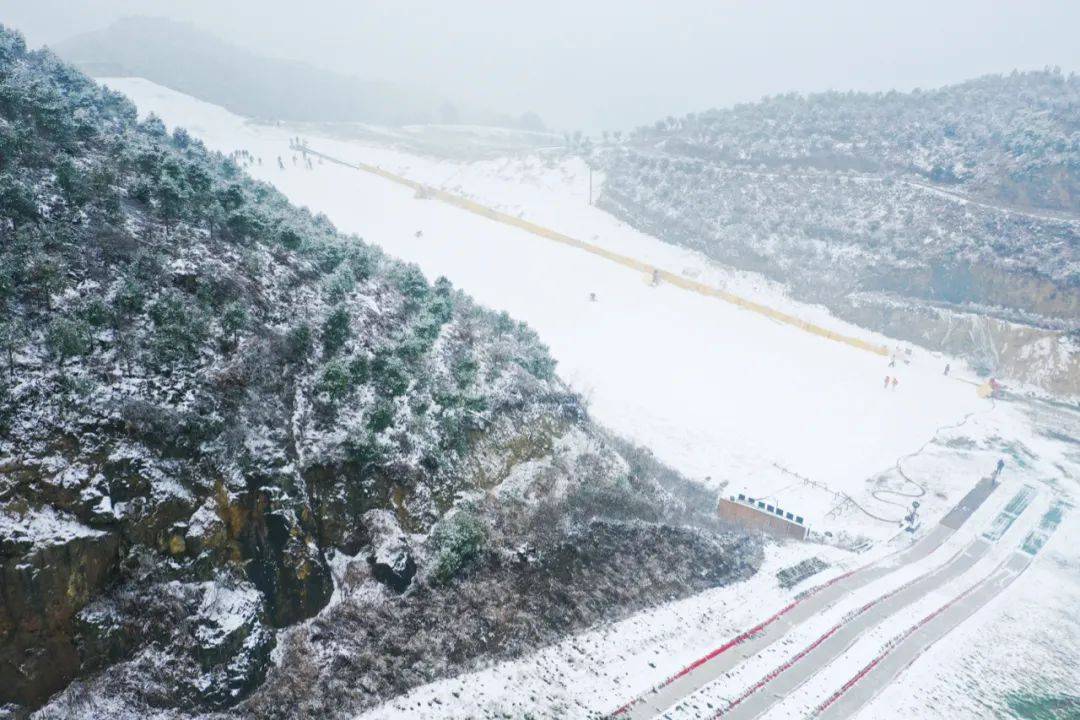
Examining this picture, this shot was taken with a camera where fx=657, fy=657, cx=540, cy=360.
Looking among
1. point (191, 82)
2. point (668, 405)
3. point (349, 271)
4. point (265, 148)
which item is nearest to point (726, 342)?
point (668, 405)

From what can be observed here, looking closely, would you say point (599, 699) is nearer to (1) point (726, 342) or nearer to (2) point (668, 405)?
(2) point (668, 405)

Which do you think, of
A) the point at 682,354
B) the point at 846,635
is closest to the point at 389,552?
the point at 846,635

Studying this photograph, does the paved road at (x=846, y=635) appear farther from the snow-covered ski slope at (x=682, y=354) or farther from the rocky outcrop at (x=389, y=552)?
the rocky outcrop at (x=389, y=552)

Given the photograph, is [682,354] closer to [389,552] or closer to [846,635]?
[846,635]

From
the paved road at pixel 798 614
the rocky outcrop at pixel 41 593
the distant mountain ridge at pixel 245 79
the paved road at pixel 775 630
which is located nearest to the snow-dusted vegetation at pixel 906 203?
the paved road at pixel 798 614

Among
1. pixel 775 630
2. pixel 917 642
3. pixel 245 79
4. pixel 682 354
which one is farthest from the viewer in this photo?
pixel 245 79

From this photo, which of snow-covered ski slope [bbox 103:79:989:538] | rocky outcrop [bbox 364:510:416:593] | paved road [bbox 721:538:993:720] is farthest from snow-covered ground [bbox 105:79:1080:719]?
rocky outcrop [bbox 364:510:416:593]
